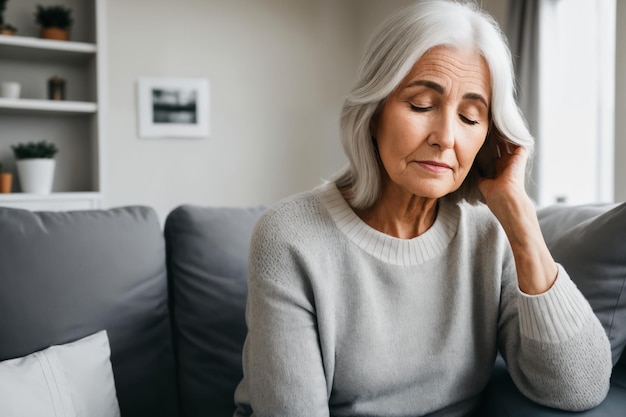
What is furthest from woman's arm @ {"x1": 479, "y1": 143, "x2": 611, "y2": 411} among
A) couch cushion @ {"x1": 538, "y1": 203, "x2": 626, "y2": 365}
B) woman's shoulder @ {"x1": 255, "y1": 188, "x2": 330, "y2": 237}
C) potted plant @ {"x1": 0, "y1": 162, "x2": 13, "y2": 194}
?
potted plant @ {"x1": 0, "y1": 162, "x2": 13, "y2": 194}

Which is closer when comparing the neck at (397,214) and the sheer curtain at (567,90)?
the neck at (397,214)

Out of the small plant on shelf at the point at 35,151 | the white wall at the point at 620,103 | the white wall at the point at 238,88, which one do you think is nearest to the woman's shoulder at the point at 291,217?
the white wall at the point at 620,103

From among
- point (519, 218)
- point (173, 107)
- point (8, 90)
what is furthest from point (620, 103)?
point (8, 90)

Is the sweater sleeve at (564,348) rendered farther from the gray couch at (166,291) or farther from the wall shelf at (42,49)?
the wall shelf at (42,49)

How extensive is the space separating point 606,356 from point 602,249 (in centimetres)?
23

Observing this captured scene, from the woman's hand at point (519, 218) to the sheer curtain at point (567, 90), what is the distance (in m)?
2.10

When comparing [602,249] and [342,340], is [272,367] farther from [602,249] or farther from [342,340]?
[602,249]

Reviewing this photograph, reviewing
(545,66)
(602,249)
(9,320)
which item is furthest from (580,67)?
(9,320)

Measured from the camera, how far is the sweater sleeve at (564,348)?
3.34 ft

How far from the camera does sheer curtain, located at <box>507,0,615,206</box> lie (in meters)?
3.05

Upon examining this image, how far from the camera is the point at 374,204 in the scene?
1.18 metres

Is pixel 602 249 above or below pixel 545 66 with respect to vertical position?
below

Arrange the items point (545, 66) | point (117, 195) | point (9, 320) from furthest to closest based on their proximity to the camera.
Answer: point (117, 195), point (545, 66), point (9, 320)

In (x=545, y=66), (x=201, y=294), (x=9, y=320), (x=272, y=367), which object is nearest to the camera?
(x=272, y=367)
